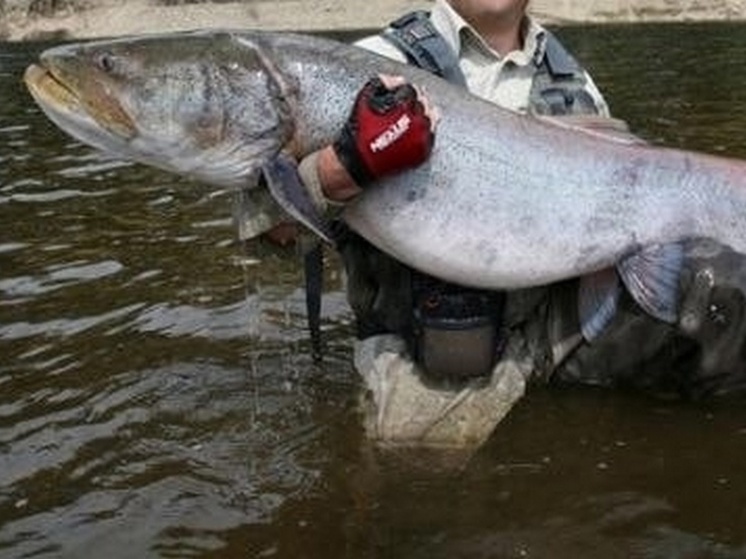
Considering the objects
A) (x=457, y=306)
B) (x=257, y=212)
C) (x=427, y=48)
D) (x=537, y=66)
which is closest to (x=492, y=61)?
(x=537, y=66)

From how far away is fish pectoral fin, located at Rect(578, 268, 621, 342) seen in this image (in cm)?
546

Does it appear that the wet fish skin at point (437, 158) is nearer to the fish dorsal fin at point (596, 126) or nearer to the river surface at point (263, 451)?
the fish dorsal fin at point (596, 126)

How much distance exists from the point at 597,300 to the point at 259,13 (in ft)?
152

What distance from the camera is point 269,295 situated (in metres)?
8.45

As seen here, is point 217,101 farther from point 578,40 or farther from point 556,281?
point 578,40

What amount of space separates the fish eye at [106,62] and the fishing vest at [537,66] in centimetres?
152

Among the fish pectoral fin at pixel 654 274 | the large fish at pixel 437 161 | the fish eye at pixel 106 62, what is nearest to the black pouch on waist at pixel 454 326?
the large fish at pixel 437 161

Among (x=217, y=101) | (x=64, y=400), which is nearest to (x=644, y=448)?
(x=217, y=101)

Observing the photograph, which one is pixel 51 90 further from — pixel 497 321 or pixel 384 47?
pixel 497 321

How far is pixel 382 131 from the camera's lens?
471 cm

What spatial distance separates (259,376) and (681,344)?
2381mm

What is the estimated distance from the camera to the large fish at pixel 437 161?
4.66 meters

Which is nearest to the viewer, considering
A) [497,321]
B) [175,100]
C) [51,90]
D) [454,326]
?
[51,90]

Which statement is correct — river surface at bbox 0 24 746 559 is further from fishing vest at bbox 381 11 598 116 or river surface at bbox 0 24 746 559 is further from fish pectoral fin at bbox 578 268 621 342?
fishing vest at bbox 381 11 598 116
